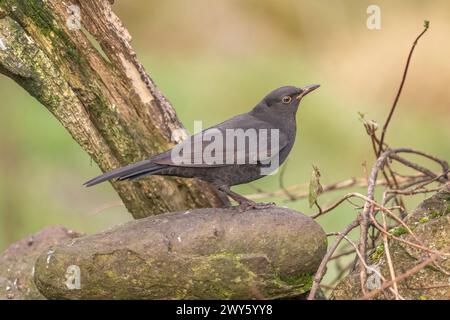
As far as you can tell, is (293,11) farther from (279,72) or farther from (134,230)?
(134,230)

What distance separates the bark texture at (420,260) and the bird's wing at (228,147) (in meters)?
1.01

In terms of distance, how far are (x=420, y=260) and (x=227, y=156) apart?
140 cm

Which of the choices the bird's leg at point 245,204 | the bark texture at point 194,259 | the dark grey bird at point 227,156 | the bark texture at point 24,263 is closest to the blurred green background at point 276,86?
the bark texture at point 24,263

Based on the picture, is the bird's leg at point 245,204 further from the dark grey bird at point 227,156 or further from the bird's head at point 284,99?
the bird's head at point 284,99

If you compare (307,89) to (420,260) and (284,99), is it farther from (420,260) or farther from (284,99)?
(420,260)

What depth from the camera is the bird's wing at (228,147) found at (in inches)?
223

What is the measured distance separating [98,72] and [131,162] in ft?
2.03

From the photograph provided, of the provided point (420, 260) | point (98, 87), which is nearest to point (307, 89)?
Answer: point (98, 87)

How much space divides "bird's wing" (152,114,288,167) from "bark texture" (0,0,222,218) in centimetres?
37

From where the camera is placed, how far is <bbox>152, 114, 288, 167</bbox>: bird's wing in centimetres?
565

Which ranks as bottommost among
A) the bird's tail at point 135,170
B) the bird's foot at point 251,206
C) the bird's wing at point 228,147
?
the bird's foot at point 251,206

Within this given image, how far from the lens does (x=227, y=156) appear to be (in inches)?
226

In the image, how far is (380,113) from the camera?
1202 cm

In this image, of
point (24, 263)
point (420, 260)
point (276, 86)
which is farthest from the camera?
point (276, 86)
